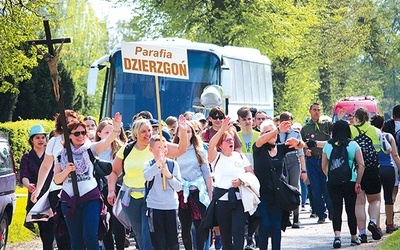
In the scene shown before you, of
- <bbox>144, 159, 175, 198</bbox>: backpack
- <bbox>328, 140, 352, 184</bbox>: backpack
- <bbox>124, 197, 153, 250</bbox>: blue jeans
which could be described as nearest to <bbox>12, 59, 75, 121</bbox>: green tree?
<bbox>328, 140, 352, 184</bbox>: backpack

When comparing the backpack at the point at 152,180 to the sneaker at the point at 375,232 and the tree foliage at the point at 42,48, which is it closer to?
the sneaker at the point at 375,232

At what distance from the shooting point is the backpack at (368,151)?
15.8m

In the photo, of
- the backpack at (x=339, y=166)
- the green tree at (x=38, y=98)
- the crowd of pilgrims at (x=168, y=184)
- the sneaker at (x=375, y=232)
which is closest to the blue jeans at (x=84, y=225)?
the crowd of pilgrims at (x=168, y=184)

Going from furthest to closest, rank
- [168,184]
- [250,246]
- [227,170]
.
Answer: [250,246], [227,170], [168,184]

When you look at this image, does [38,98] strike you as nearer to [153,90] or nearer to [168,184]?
[153,90]

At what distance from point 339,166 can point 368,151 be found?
1203 millimetres

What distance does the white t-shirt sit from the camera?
12.3m

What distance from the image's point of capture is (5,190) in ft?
51.3

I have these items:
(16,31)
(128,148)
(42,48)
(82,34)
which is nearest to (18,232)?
(128,148)

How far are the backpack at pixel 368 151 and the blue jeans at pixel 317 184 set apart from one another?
326 cm

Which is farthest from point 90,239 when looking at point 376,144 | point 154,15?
point 154,15

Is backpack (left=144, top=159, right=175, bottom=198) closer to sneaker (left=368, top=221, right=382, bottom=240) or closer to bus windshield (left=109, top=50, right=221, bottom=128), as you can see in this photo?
sneaker (left=368, top=221, right=382, bottom=240)

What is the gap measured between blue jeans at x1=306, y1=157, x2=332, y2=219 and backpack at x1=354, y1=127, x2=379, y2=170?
326 centimetres

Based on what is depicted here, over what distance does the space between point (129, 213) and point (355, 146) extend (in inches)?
147
